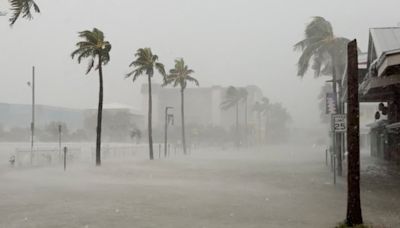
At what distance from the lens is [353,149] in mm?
9836

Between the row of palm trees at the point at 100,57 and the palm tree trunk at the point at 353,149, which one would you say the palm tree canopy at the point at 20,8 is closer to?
the row of palm trees at the point at 100,57

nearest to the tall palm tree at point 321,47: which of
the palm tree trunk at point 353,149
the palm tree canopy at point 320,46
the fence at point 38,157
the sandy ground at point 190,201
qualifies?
the palm tree canopy at point 320,46

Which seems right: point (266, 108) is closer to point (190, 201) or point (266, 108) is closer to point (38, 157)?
point (38, 157)

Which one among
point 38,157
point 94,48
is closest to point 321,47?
point 94,48

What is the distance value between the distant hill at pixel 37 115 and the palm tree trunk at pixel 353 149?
333ft

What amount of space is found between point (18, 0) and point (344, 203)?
12610 millimetres

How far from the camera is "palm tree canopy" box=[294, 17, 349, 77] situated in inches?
1304

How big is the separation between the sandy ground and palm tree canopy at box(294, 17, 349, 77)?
13.7 m

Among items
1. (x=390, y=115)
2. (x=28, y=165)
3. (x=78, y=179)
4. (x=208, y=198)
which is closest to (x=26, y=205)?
(x=208, y=198)

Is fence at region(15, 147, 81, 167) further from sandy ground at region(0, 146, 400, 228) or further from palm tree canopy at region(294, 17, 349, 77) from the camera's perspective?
palm tree canopy at region(294, 17, 349, 77)

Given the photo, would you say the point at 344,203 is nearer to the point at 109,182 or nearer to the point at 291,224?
the point at 291,224

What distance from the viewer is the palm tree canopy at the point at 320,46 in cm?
3312

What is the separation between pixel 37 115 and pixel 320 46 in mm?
100228

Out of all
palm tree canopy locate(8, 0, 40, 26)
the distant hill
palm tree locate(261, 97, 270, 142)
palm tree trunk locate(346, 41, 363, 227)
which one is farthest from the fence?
palm tree locate(261, 97, 270, 142)
